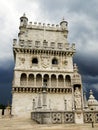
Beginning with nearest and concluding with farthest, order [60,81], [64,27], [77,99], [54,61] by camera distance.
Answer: [77,99]
[60,81]
[54,61]
[64,27]

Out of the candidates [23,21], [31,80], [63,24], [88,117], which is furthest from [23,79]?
[88,117]

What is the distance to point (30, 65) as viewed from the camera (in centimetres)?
3809

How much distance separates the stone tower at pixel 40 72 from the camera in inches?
1416

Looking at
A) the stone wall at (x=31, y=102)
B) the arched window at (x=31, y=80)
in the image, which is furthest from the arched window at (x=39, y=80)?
the stone wall at (x=31, y=102)

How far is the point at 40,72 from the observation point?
37.8 metres

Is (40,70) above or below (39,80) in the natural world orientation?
above

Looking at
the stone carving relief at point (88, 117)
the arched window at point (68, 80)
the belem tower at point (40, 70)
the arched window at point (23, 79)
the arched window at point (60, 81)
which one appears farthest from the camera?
the arched window at point (68, 80)

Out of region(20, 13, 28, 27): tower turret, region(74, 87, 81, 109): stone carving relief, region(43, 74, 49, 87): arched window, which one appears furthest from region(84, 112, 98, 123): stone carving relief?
region(20, 13, 28, 27): tower turret

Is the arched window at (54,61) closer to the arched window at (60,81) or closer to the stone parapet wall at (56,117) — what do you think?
the arched window at (60,81)

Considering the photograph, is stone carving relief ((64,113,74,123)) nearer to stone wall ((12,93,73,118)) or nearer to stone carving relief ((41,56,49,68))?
stone wall ((12,93,73,118))

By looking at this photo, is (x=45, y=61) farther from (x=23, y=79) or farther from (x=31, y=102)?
(x=31, y=102)

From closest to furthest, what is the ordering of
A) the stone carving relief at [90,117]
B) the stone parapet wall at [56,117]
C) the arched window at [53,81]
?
the stone parapet wall at [56,117] → the stone carving relief at [90,117] → the arched window at [53,81]

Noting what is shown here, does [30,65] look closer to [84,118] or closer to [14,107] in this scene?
[14,107]

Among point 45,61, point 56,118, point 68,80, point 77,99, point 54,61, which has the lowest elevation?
point 56,118
